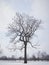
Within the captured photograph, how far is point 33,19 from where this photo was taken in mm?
4625

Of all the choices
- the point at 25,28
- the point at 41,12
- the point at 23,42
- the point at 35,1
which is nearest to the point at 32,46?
the point at 23,42

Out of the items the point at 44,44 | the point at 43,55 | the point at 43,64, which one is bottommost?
the point at 43,64

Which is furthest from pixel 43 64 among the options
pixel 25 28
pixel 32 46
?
pixel 25 28

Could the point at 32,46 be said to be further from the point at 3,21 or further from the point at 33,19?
the point at 3,21

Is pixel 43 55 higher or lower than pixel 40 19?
lower

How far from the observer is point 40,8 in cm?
462

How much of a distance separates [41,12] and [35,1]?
0.39m

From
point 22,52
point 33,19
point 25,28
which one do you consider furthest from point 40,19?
point 22,52

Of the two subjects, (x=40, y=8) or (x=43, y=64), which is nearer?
(x=43, y=64)

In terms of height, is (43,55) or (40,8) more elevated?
(40,8)

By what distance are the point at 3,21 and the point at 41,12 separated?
1219 mm

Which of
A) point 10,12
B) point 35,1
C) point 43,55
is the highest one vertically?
point 35,1

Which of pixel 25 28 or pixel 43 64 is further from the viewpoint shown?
pixel 25 28

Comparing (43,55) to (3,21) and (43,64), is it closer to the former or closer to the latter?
(43,64)
